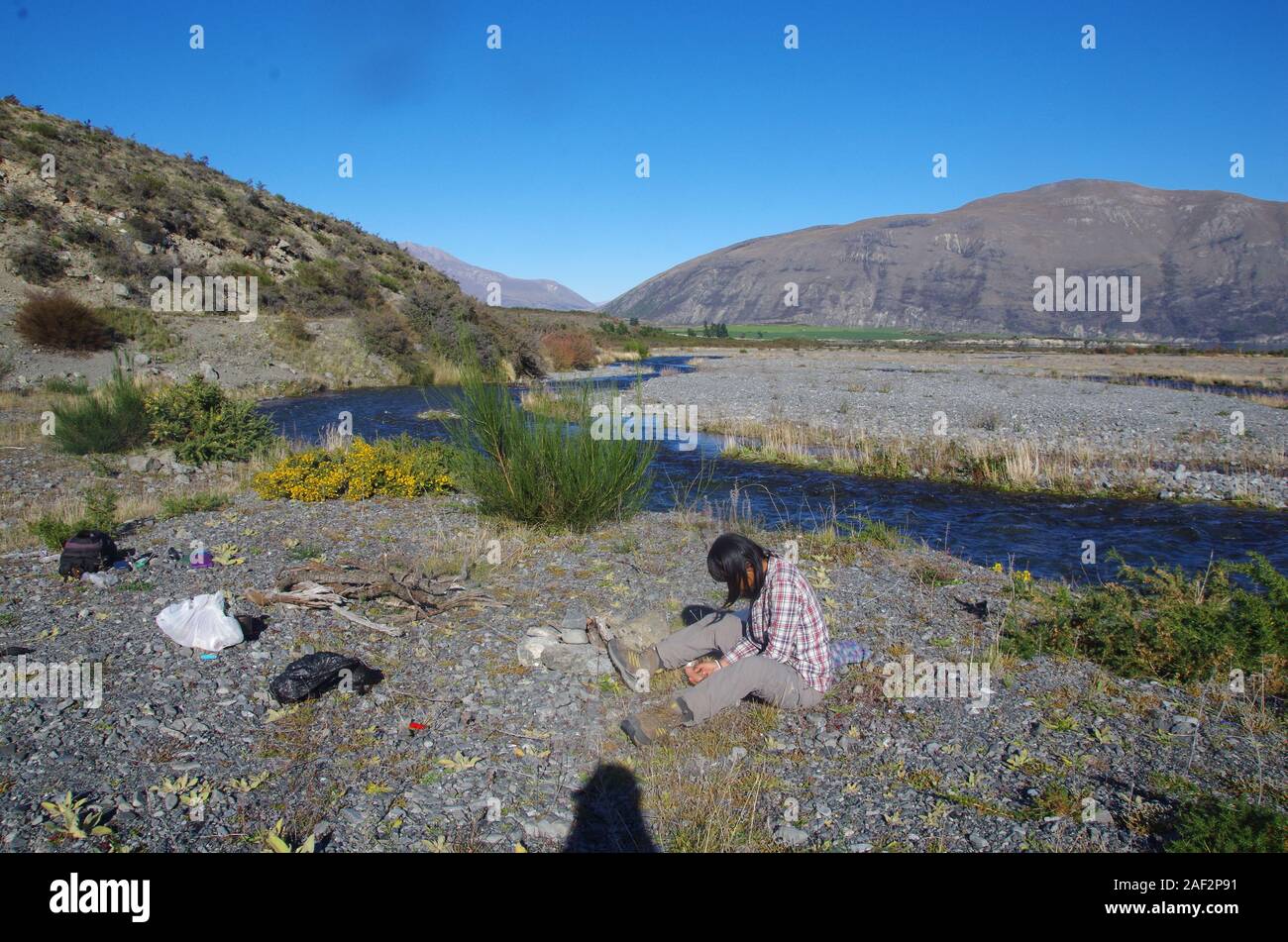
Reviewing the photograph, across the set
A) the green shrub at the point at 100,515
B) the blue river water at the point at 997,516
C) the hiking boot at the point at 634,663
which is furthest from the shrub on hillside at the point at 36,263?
the hiking boot at the point at 634,663

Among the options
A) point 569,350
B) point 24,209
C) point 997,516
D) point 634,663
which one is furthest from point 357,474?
point 569,350

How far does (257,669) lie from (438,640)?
1.28 metres

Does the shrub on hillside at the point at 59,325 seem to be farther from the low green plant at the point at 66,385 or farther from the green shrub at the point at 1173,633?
the green shrub at the point at 1173,633

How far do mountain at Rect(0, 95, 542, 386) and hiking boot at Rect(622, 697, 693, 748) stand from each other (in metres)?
18.8

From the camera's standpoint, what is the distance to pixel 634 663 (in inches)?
206

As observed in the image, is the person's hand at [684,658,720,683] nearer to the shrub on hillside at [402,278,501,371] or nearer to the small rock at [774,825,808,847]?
the small rock at [774,825,808,847]

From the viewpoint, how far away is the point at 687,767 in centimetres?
409

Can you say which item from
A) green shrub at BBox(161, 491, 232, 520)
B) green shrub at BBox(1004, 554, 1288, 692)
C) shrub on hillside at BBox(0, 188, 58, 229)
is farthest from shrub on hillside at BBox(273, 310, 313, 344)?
green shrub at BBox(1004, 554, 1288, 692)

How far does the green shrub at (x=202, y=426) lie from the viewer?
Result: 13.2m

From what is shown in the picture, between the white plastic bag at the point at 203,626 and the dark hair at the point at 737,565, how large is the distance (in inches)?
139

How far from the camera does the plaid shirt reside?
4746 mm
